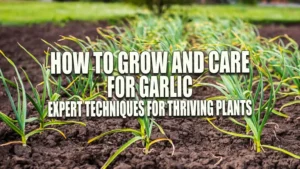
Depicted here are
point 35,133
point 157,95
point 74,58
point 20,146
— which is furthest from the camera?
point 74,58

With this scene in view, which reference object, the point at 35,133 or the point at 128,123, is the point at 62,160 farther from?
the point at 128,123

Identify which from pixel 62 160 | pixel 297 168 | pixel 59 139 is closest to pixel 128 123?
pixel 59 139

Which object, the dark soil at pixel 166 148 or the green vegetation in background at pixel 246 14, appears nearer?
the dark soil at pixel 166 148

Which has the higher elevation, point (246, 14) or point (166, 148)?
point (246, 14)

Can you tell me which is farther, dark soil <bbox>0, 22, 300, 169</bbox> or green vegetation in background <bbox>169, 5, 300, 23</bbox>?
green vegetation in background <bbox>169, 5, 300, 23</bbox>

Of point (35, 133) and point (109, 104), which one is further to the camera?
point (109, 104)

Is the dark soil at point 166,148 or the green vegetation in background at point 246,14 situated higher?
the green vegetation in background at point 246,14

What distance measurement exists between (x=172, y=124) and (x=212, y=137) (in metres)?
0.31

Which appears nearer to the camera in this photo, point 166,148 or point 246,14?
point 166,148

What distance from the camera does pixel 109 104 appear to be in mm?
3625

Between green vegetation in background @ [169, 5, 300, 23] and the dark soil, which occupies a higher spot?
green vegetation in background @ [169, 5, 300, 23]

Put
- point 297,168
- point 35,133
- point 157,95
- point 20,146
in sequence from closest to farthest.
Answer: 1. point 297,168
2. point 20,146
3. point 35,133
4. point 157,95

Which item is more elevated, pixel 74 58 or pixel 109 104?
pixel 74 58

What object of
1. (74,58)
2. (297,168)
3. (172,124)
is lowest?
(297,168)
